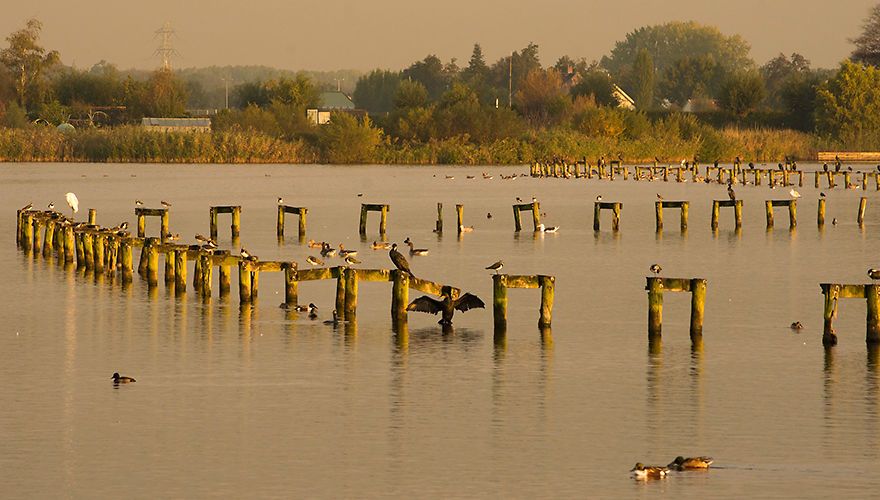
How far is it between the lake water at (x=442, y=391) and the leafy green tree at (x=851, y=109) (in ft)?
291

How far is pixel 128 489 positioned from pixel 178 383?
21.6ft

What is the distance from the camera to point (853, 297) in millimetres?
26984

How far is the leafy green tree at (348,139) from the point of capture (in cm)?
12001

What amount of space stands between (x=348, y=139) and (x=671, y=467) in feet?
338

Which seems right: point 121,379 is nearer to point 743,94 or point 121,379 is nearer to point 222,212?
point 222,212

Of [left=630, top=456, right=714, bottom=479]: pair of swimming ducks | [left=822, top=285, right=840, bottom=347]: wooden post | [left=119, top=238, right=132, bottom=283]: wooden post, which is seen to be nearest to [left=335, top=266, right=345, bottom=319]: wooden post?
[left=119, top=238, right=132, bottom=283]: wooden post

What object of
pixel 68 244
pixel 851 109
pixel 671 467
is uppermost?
pixel 851 109

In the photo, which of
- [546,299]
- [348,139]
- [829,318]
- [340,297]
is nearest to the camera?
[829,318]

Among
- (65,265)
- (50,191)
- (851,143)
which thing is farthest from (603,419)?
(851,143)

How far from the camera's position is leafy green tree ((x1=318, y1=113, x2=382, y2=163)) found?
12001cm

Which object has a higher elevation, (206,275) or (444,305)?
(206,275)

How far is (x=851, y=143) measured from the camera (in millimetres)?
130500

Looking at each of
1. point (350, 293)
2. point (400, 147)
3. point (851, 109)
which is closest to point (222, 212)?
point (350, 293)

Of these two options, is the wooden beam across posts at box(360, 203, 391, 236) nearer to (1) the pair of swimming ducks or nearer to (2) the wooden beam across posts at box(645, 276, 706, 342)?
(2) the wooden beam across posts at box(645, 276, 706, 342)
